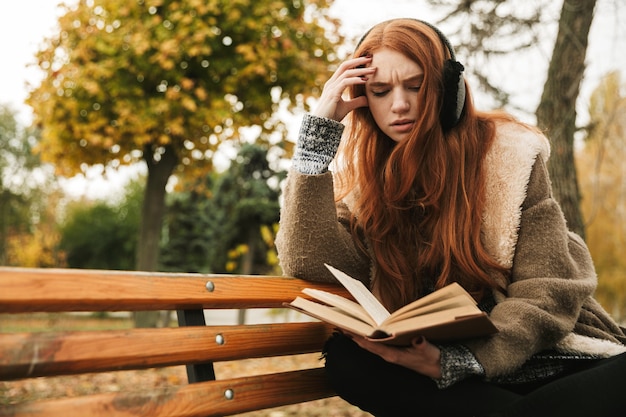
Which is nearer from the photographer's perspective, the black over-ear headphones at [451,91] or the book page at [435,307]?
the book page at [435,307]

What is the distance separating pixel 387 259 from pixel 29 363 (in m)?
1.10

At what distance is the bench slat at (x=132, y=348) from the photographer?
1325mm

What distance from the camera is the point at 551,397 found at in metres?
1.57

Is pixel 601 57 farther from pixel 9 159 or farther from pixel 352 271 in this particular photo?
pixel 9 159

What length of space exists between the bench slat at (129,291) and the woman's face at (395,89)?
1.93ft

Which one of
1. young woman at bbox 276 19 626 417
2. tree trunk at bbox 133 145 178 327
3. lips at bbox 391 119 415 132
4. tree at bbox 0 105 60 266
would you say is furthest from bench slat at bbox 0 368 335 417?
tree at bbox 0 105 60 266

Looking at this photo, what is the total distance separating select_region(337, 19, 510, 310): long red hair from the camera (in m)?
1.95

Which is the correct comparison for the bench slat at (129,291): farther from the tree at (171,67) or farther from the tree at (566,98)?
the tree at (171,67)

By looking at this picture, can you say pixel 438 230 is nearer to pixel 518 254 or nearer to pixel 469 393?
pixel 518 254

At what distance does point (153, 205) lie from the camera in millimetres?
7598

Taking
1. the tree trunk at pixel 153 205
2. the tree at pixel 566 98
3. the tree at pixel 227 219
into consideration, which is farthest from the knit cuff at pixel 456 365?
the tree at pixel 227 219

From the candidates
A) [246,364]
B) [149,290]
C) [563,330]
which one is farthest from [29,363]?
[246,364]

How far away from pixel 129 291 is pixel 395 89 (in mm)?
1017

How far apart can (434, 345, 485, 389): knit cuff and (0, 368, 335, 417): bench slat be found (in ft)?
1.46
